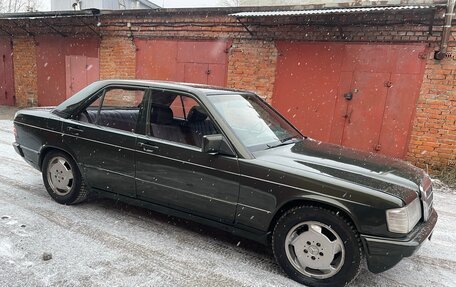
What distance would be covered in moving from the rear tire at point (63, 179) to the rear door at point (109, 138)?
183 mm

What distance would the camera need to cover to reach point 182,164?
10.2ft

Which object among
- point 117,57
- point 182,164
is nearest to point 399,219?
point 182,164

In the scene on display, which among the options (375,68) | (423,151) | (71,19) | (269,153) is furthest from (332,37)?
(71,19)

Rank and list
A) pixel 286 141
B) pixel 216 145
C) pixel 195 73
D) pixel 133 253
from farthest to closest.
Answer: pixel 195 73 → pixel 286 141 → pixel 133 253 → pixel 216 145

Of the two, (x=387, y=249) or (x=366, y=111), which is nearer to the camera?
(x=387, y=249)

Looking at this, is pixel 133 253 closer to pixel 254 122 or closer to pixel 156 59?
pixel 254 122

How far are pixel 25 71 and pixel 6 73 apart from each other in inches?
49.4

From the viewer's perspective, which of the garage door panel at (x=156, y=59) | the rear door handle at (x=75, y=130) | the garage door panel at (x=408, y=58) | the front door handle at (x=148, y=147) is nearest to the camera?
the front door handle at (x=148, y=147)

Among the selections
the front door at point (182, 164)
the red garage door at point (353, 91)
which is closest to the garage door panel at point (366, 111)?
the red garage door at point (353, 91)

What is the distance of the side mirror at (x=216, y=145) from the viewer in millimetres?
2809

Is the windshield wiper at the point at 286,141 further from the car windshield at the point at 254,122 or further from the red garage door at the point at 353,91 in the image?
the red garage door at the point at 353,91

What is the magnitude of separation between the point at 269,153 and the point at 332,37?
5.35 metres

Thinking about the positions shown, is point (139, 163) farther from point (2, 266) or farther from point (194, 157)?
point (2, 266)

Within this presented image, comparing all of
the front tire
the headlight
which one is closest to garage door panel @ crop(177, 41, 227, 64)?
the front tire
